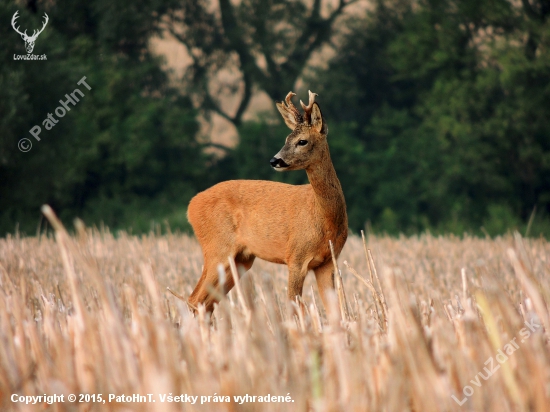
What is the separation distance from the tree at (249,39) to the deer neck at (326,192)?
21.3 m

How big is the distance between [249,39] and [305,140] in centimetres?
2196

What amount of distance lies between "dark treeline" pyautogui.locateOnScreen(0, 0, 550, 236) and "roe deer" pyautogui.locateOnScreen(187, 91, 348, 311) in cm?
1317

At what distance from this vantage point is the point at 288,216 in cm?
515

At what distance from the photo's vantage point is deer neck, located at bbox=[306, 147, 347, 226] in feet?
15.8

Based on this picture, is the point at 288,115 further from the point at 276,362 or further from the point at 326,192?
the point at 276,362

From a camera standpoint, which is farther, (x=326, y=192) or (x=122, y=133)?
(x=122, y=133)

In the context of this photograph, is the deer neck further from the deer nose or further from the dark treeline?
the dark treeline

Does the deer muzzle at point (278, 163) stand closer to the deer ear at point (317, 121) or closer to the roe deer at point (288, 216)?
the roe deer at point (288, 216)

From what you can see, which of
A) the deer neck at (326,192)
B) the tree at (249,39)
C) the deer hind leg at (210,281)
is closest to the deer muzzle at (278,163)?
the deer neck at (326,192)

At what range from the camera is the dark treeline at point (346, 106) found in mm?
21609

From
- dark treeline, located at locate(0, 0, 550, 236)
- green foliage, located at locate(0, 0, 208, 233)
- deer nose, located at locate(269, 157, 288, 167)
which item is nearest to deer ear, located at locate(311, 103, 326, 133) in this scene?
deer nose, located at locate(269, 157, 288, 167)

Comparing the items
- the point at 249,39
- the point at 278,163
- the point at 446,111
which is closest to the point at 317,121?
the point at 278,163

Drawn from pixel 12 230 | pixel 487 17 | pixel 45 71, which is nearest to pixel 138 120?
pixel 12 230

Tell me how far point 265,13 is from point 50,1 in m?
7.94
